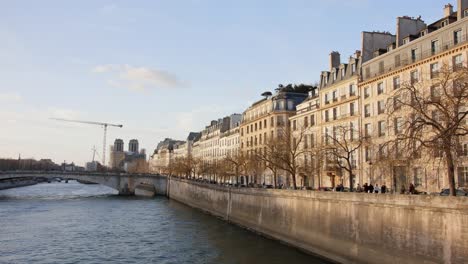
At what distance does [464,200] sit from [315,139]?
4146cm

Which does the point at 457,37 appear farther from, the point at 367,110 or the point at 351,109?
the point at 351,109

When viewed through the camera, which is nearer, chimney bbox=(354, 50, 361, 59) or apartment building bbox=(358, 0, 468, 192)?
apartment building bbox=(358, 0, 468, 192)

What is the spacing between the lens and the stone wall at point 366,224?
21.8 m

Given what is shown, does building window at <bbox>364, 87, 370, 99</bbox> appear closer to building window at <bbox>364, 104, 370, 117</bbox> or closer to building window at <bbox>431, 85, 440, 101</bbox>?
building window at <bbox>364, 104, 370, 117</bbox>

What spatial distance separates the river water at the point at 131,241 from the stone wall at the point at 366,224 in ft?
5.45

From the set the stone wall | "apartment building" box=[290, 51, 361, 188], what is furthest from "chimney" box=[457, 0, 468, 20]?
the stone wall

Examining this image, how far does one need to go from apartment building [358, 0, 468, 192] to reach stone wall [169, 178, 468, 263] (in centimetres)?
688

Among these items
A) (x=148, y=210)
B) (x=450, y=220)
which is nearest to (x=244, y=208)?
(x=148, y=210)

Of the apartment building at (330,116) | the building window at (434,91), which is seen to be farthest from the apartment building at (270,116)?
the building window at (434,91)

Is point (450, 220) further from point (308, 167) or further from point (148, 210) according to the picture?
point (148, 210)

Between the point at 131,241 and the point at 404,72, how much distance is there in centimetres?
3084

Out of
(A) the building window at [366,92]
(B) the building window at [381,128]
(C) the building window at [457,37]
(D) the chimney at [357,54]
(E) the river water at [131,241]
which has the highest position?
(D) the chimney at [357,54]

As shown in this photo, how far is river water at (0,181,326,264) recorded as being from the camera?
3198cm

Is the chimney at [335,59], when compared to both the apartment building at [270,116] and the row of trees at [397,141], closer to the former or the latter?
the row of trees at [397,141]
